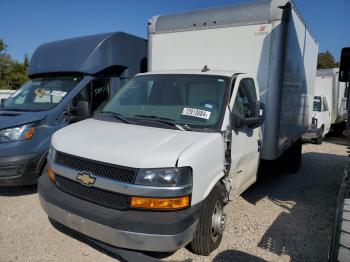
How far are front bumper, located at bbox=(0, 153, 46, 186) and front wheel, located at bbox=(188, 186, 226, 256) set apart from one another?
292cm

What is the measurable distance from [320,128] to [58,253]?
37.7 feet

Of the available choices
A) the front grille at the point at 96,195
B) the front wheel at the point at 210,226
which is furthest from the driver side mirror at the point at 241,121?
the front grille at the point at 96,195

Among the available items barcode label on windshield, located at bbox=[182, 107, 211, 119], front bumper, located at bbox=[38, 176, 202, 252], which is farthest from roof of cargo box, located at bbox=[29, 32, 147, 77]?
front bumper, located at bbox=[38, 176, 202, 252]

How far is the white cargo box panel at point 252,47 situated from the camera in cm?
520

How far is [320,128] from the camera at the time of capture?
1306cm

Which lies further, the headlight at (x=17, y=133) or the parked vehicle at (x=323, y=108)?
the parked vehicle at (x=323, y=108)

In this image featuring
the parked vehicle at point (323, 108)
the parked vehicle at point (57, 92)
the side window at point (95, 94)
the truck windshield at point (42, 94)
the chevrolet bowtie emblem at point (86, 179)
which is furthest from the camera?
the parked vehicle at point (323, 108)

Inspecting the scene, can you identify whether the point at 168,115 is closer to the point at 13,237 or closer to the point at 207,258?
the point at 207,258

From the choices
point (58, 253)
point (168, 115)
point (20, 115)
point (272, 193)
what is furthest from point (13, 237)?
point (272, 193)

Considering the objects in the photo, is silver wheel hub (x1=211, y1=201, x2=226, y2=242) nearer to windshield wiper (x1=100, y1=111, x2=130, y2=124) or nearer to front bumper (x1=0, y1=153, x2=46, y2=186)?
windshield wiper (x1=100, y1=111, x2=130, y2=124)

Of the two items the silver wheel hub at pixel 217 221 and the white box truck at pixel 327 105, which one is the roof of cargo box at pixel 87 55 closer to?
the silver wheel hub at pixel 217 221

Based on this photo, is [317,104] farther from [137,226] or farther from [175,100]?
[137,226]

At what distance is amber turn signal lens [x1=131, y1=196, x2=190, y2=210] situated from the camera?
3211mm

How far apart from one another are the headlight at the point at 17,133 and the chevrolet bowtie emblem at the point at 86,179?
229cm
